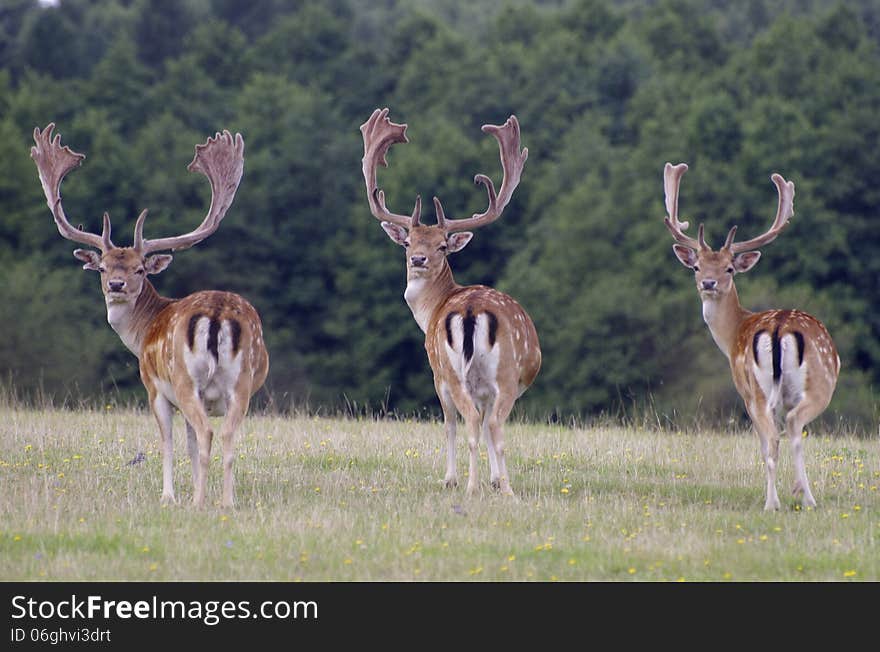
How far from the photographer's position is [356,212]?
42.7 metres

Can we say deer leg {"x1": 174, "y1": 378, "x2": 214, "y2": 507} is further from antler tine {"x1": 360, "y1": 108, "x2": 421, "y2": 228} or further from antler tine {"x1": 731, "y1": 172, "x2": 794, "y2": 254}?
antler tine {"x1": 731, "y1": 172, "x2": 794, "y2": 254}

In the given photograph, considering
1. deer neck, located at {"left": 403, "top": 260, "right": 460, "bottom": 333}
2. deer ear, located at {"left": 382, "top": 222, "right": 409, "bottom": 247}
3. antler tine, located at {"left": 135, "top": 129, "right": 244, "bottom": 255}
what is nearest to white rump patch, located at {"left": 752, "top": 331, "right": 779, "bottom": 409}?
deer neck, located at {"left": 403, "top": 260, "right": 460, "bottom": 333}

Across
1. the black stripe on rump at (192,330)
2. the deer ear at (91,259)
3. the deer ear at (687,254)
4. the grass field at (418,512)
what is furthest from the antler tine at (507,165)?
the black stripe on rump at (192,330)

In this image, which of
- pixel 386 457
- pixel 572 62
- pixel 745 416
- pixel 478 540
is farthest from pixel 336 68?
pixel 478 540

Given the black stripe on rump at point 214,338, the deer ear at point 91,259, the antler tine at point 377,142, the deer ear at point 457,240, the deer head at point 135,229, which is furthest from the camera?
the antler tine at point 377,142

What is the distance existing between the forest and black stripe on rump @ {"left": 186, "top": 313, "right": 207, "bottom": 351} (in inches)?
727

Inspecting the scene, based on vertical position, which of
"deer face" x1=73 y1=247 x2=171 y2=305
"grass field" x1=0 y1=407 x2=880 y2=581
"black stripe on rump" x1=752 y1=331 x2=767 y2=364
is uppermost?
"deer face" x1=73 y1=247 x2=171 y2=305

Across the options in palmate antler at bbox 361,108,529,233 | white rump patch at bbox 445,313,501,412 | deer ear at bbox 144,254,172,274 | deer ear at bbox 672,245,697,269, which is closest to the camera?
white rump patch at bbox 445,313,501,412

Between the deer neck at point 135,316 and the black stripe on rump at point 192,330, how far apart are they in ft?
3.21

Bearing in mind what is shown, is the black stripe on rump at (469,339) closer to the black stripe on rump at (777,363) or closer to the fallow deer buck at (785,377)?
the fallow deer buck at (785,377)

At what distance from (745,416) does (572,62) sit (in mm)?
25602

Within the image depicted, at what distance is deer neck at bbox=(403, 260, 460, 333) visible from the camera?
12.3 meters

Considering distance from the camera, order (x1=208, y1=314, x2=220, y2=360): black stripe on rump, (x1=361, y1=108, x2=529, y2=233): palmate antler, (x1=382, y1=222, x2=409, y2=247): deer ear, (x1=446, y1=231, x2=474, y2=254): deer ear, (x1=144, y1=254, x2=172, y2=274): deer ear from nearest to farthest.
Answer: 1. (x1=208, y1=314, x2=220, y2=360): black stripe on rump
2. (x1=144, y1=254, x2=172, y2=274): deer ear
3. (x1=446, y1=231, x2=474, y2=254): deer ear
4. (x1=382, y1=222, x2=409, y2=247): deer ear
5. (x1=361, y1=108, x2=529, y2=233): palmate antler

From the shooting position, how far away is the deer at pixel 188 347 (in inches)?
402
